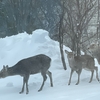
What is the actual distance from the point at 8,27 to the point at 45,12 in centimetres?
359

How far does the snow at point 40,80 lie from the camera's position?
28.2 ft

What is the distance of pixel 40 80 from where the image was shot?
34.6 feet

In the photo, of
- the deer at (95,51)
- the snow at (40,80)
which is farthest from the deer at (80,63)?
the deer at (95,51)

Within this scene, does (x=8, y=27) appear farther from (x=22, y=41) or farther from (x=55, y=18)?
(x=22, y=41)

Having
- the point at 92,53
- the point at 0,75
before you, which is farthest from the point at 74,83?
the point at 0,75

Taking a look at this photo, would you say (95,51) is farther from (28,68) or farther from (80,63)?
(28,68)

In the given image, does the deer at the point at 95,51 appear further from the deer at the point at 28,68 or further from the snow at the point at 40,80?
the deer at the point at 28,68

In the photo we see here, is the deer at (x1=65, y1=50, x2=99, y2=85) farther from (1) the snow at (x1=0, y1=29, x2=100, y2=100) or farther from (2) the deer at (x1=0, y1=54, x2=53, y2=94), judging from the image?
(2) the deer at (x1=0, y1=54, x2=53, y2=94)

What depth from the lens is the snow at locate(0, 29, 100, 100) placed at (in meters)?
8.61

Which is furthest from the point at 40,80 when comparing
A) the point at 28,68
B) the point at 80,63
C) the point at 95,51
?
the point at 95,51

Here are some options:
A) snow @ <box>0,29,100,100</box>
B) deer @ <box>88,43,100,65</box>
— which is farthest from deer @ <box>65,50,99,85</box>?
deer @ <box>88,43,100,65</box>

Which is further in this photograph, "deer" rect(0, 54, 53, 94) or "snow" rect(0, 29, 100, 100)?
"deer" rect(0, 54, 53, 94)

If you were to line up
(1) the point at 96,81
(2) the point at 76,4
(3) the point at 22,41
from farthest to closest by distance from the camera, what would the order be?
(3) the point at 22,41 < (2) the point at 76,4 < (1) the point at 96,81

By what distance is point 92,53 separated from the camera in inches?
442
